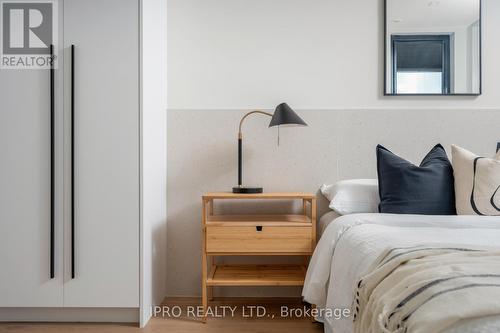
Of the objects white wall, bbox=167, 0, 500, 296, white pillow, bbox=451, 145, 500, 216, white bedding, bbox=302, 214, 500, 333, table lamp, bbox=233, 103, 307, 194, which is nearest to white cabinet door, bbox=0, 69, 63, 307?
white wall, bbox=167, 0, 500, 296

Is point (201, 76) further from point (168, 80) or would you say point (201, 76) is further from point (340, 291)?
point (340, 291)

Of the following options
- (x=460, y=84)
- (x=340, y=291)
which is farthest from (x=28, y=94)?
(x=460, y=84)

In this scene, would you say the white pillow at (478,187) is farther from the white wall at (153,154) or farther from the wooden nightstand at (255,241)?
the white wall at (153,154)

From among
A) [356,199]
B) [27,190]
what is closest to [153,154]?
[27,190]

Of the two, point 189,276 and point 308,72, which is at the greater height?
point 308,72

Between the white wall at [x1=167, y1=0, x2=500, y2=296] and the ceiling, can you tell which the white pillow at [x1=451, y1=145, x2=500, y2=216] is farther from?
the ceiling

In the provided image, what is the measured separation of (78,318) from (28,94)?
122 cm

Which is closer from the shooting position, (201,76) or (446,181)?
(446,181)

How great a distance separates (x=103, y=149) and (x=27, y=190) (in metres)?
0.45

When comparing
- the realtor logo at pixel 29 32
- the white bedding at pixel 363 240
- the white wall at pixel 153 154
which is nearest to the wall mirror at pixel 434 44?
the white bedding at pixel 363 240

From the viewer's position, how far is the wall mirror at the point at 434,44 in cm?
235

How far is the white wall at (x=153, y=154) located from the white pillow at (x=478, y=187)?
1.60 m

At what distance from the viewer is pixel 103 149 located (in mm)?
1889

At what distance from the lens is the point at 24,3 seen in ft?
6.25
